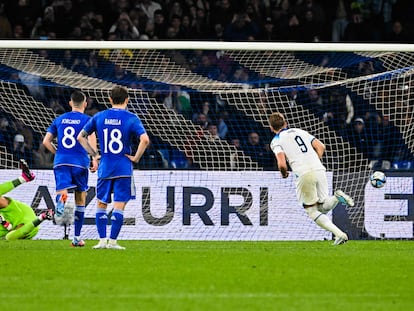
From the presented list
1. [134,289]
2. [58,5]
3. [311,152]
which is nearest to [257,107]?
[311,152]

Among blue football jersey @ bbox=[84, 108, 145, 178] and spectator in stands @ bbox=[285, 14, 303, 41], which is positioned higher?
spectator in stands @ bbox=[285, 14, 303, 41]

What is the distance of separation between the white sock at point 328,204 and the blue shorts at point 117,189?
294 cm

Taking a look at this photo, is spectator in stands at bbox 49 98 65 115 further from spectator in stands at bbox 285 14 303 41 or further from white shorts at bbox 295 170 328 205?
spectator in stands at bbox 285 14 303 41

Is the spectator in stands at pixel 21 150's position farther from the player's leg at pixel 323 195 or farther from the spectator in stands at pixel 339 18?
the spectator in stands at pixel 339 18

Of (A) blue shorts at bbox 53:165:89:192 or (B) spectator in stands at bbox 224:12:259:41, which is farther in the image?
(B) spectator in stands at bbox 224:12:259:41

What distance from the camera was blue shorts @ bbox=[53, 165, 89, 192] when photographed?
14273 mm

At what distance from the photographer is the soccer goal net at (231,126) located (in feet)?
55.1

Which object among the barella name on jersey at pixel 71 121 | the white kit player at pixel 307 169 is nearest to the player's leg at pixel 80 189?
the barella name on jersey at pixel 71 121

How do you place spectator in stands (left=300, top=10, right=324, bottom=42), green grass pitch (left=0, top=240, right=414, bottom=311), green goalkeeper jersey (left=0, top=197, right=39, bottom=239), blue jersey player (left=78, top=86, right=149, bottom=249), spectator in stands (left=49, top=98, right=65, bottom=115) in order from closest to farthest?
green grass pitch (left=0, top=240, right=414, bottom=311) → blue jersey player (left=78, top=86, right=149, bottom=249) → green goalkeeper jersey (left=0, top=197, right=39, bottom=239) → spectator in stands (left=49, top=98, right=65, bottom=115) → spectator in stands (left=300, top=10, right=324, bottom=42)

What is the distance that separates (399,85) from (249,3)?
5805mm

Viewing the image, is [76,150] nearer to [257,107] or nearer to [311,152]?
[311,152]

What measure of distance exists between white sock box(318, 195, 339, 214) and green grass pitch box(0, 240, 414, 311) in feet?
2.36

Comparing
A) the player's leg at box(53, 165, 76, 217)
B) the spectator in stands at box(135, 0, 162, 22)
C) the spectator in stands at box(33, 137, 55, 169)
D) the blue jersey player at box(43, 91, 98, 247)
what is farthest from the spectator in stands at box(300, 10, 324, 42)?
the player's leg at box(53, 165, 76, 217)

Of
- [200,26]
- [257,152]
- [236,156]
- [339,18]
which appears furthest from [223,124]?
[339,18]
